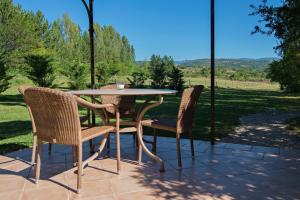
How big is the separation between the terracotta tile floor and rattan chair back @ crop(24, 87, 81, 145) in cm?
44

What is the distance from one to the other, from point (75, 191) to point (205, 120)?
17.2 feet

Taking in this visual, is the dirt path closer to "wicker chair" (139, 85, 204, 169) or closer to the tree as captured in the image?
the tree

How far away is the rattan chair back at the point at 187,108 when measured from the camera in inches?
122

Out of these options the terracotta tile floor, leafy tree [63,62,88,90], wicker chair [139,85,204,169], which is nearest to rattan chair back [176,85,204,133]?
wicker chair [139,85,204,169]

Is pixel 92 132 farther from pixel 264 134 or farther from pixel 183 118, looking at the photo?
pixel 264 134

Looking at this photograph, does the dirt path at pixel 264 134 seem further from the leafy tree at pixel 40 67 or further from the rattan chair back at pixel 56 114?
the leafy tree at pixel 40 67

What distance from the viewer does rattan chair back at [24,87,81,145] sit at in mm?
2426

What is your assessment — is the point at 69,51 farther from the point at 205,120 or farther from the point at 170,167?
the point at 170,167

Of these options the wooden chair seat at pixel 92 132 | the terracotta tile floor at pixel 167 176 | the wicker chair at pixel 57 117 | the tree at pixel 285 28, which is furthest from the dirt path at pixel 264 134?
the wicker chair at pixel 57 117

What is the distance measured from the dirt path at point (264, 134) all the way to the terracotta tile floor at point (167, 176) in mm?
1127

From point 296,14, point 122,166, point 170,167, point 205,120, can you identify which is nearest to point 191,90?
point 170,167

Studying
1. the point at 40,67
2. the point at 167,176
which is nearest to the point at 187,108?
the point at 167,176

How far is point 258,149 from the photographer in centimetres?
385

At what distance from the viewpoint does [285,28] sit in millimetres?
5141
